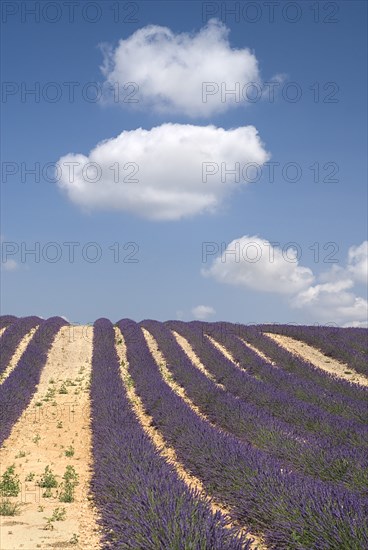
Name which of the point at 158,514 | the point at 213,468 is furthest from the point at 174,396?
the point at 158,514

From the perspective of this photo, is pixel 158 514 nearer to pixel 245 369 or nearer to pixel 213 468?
pixel 213 468

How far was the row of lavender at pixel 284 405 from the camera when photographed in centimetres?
1031

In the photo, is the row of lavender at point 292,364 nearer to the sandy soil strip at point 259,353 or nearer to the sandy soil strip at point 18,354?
the sandy soil strip at point 259,353

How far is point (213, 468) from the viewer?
332 inches

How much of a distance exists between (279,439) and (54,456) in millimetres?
4433

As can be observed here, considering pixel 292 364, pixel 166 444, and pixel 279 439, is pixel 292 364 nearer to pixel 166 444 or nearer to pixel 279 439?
pixel 166 444

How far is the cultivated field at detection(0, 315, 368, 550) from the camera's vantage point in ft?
18.7

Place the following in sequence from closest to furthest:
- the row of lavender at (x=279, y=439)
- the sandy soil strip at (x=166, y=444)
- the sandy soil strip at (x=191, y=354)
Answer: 1. the sandy soil strip at (x=166, y=444)
2. the row of lavender at (x=279, y=439)
3. the sandy soil strip at (x=191, y=354)

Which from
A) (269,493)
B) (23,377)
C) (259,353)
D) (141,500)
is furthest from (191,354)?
(141,500)

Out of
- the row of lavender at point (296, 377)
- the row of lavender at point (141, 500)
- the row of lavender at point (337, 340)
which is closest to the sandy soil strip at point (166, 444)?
the row of lavender at point (141, 500)

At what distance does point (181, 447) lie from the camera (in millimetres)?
10258

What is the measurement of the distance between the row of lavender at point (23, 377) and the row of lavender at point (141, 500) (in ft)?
7.87

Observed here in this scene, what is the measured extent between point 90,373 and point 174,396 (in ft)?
18.9

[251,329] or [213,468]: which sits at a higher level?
[251,329]
